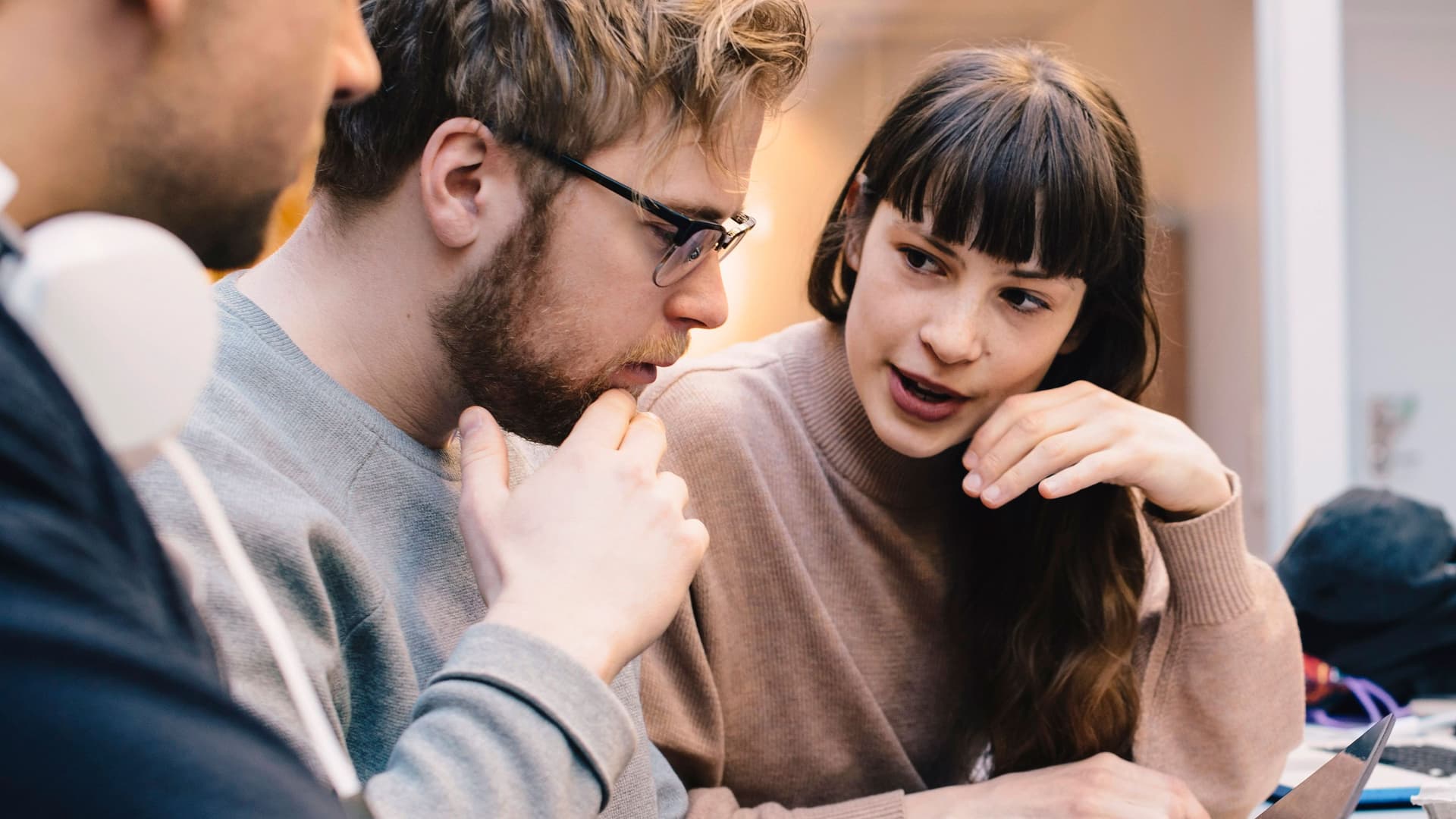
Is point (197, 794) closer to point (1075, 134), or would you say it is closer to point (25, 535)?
point (25, 535)

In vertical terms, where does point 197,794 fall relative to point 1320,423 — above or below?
above

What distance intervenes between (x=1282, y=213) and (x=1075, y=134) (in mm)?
1789

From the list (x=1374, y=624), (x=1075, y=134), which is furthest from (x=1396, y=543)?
(x=1075, y=134)

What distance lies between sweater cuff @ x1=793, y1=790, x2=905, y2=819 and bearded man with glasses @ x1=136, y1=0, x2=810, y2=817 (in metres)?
0.14

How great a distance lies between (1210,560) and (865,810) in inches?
18.0

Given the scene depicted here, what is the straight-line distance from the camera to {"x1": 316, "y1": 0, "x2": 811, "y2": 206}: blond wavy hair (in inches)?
35.5

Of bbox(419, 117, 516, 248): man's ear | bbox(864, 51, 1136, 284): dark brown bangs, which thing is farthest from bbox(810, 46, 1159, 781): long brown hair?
bbox(419, 117, 516, 248): man's ear

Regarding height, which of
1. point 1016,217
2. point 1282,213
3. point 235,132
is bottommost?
point 1282,213

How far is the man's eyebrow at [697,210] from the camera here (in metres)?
0.94

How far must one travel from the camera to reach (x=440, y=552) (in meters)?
0.88

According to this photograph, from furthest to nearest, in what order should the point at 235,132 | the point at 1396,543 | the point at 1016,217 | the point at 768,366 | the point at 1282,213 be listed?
1. the point at 1282,213
2. the point at 1396,543
3. the point at 768,366
4. the point at 1016,217
5. the point at 235,132

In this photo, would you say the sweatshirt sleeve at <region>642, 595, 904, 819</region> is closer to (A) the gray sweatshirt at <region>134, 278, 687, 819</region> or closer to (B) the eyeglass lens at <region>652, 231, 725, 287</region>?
(A) the gray sweatshirt at <region>134, 278, 687, 819</region>

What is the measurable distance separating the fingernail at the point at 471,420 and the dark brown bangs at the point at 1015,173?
0.51 m

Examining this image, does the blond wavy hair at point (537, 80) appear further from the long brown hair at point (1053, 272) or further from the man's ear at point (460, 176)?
the long brown hair at point (1053, 272)
